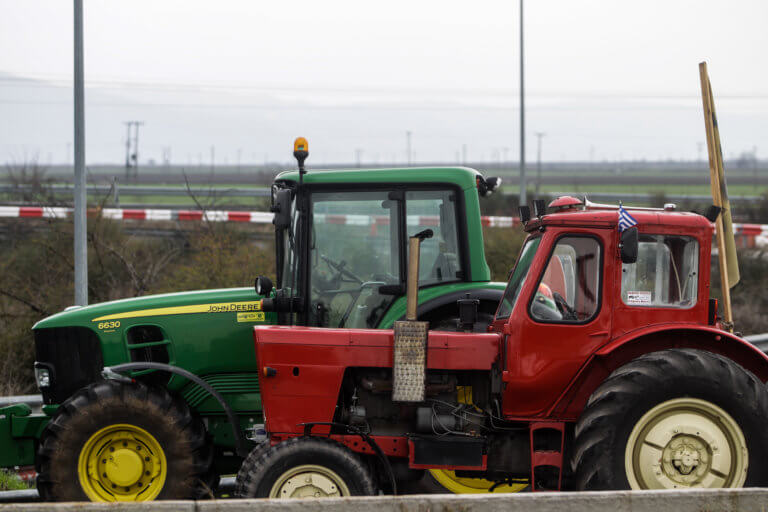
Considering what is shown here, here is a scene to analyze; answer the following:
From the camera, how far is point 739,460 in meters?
5.02

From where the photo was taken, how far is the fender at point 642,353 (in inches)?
206

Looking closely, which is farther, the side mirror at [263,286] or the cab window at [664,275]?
the side mirror at [263,286]

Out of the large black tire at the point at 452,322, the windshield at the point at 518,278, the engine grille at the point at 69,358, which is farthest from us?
the engine grille at the point at 69,358

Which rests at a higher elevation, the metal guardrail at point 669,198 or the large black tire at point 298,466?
the metal guardrail at point 669,198

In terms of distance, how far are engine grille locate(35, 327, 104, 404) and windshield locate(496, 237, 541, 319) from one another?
3.17 meters

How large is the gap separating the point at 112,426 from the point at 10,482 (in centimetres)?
205

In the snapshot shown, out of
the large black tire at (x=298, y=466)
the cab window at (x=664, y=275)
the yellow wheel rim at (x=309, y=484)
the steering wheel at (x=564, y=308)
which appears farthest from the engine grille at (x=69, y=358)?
the cab window at (x=664, y=275)

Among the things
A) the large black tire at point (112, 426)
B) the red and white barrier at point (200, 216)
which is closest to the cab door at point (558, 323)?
the large black tire at point (112, 426)

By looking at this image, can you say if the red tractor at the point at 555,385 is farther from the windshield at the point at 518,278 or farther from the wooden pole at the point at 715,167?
the wooden pole at the point at 715,167

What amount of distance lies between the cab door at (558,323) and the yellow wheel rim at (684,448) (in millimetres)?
559

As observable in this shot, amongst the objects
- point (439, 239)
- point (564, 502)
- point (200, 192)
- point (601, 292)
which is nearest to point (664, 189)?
point (200, 192)

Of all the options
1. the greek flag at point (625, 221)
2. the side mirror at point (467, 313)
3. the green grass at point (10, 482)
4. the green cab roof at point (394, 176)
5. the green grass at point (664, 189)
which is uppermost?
the green grass at point (664, 189)

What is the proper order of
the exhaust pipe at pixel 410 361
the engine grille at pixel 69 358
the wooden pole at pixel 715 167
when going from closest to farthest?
the exhaust pipe at pixel 410 361
the wooden pole at pixel 715 167
the engine grille at pixel 69 358

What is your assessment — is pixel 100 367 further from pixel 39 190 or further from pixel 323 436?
pixel 39 190
